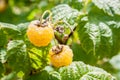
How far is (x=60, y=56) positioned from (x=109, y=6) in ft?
1.04

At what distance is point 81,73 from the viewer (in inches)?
59.1

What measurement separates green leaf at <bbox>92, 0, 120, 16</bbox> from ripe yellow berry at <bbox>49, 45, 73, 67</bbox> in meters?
0.25

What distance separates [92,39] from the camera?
1.63m

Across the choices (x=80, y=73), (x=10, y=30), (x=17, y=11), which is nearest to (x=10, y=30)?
(x=10, y=30)

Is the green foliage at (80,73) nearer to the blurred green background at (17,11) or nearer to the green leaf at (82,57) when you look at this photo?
the green leaf at (82,57)

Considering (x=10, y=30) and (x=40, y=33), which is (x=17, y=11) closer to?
(x=10, y=30)

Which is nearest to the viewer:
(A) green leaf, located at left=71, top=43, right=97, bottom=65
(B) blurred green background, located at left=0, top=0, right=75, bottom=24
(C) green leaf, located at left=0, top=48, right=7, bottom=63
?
(C) green leaf, located at left=0, top=48, right=7, bottom=63

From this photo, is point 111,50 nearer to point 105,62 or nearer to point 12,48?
point 12,48

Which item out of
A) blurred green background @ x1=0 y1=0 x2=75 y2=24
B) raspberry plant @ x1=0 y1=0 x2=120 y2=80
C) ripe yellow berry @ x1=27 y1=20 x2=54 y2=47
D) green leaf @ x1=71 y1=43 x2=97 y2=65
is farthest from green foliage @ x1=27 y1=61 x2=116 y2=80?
blurred green background @ x1=0 y1=0 x2=75 y2=24

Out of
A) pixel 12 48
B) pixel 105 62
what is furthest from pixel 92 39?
pixel 105 62

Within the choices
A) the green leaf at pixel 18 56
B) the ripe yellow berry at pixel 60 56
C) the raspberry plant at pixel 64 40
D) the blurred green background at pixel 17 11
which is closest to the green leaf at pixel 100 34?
the raspberry plant at pixel 64 40

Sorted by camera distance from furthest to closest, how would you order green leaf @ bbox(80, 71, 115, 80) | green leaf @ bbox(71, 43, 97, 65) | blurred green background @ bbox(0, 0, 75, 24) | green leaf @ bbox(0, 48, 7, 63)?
blurred green background @ bbox(0, 0, 75, 24) → green leaf @ bbox(71, 43, 97, 65) → green leaf @ bbox(0, 48, 7, 63) → green leaf @ bbox(80, 71, 115, 80)

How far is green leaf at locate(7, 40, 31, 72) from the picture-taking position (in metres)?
1.60

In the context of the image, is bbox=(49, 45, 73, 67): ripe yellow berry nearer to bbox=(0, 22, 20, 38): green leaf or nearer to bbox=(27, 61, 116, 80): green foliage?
bbox=(27, 61, 116, 80): green foliage
